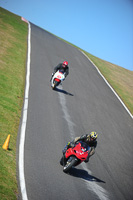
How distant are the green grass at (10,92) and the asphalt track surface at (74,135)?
53 cm

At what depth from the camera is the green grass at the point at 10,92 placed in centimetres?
775

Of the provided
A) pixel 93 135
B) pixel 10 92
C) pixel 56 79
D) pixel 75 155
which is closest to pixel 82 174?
pixel 75 155

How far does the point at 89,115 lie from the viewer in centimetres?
1798

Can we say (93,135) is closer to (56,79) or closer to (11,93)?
(11,93)

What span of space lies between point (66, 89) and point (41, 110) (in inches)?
254

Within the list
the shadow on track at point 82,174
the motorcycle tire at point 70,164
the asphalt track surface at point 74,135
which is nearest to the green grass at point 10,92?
the asphalt track surface at point 74,135

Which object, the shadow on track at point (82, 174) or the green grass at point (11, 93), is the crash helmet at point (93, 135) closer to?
the shadow on track at point (82, 174)

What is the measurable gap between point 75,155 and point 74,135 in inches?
153

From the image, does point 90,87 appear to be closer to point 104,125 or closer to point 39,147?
point 104,125

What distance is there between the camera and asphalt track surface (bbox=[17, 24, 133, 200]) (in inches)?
353

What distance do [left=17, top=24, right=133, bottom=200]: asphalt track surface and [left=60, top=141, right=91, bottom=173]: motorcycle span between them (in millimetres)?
290

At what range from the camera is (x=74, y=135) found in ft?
45.8

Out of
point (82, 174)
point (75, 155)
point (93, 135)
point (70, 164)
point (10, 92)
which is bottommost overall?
point (10, 92)

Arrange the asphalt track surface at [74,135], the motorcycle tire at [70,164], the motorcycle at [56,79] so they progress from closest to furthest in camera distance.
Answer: the asphalt track surface at [74,135]
the motorcycle tire at [70,164]
the motorcycle at [56,79]
